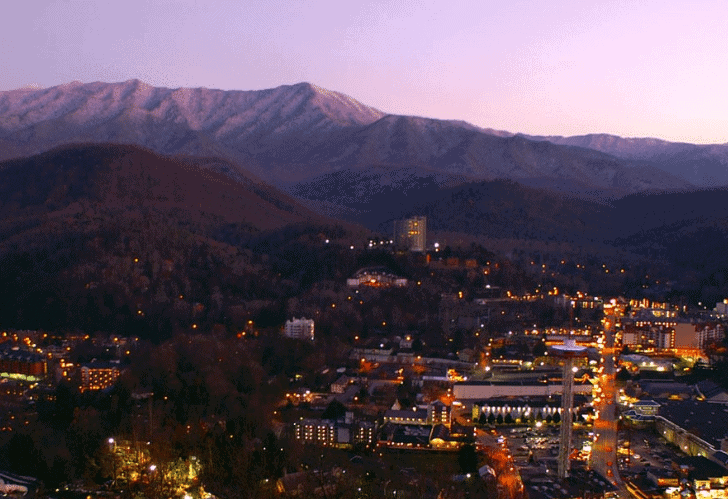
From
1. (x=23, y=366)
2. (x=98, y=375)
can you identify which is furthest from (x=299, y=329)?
(x=23, y=366)

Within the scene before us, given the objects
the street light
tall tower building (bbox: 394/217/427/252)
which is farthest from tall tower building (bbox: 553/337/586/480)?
tall tower building (bbox: 394/217/427/252)

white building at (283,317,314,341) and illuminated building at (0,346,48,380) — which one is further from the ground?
white building at (283,317,314,341)

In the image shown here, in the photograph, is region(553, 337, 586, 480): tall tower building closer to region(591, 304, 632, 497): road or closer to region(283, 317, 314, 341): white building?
region(591, 304, 632, 497): road

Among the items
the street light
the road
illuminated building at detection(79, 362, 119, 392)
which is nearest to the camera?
the street light

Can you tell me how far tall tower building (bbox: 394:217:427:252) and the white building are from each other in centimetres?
1008

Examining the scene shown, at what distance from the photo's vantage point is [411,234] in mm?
33594

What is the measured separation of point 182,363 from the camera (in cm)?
1884

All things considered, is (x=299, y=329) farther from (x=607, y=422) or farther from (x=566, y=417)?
(x=566, y=417)

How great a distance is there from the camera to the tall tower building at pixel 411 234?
33062 mm

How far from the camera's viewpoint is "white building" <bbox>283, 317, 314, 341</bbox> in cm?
2269

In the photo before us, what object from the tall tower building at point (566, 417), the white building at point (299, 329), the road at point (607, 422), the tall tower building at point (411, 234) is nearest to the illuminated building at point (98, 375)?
the white building at point (299, 329)

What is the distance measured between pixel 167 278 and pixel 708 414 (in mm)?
15420

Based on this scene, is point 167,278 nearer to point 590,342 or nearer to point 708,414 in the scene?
point 590,342

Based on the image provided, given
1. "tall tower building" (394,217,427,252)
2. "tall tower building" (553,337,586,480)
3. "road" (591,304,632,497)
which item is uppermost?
"tall tower building" (394,217,427,252)
